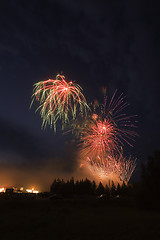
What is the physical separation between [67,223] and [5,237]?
21.9 feet

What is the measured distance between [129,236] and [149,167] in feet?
92.9

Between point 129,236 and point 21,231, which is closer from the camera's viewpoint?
point 129,236

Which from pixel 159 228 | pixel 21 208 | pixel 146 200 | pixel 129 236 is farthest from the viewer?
pixel 146 200

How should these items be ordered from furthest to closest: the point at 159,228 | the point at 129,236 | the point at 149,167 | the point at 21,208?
1. the point at 149,167
2. the point at 21,208
3. the point at 159,228
4. the point at 129,236

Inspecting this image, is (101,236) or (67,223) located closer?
(101,236)

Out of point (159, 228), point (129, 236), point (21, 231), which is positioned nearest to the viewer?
point (129, 236)

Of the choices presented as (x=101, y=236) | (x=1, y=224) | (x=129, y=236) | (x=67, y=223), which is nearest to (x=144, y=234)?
(x=129, y=236)

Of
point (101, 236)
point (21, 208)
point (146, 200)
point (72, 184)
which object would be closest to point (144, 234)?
point (101, 236)

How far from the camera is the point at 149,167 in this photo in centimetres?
3953

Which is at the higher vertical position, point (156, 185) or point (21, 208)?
point (156, 185)

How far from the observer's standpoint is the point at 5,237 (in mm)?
14734

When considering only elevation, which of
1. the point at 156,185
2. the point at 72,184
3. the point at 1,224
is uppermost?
the point at 72,184

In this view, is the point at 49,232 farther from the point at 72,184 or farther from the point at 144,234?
the point at 72,184

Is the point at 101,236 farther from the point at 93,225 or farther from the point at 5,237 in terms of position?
the point at 5,237
